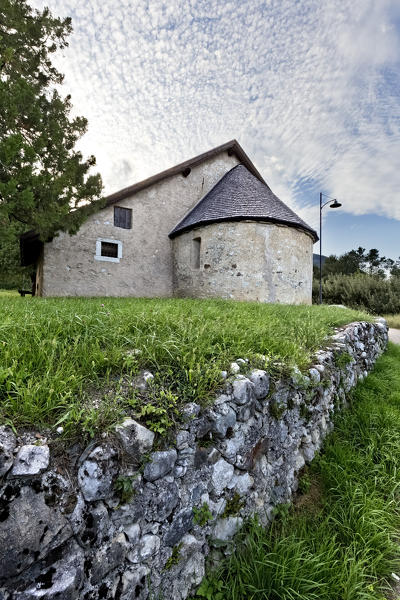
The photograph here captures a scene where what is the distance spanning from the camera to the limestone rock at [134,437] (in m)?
1.36

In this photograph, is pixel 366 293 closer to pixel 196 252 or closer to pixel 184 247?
pixel 196 252

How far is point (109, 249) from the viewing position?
1048cm

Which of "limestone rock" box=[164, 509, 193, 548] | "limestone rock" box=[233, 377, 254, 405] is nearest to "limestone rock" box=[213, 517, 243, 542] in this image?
"limestone rock" box=[164, 509, 193, 548]

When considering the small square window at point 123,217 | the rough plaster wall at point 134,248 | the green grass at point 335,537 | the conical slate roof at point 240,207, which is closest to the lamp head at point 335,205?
the conical slate roof at point 240,207

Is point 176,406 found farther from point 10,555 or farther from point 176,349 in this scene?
point 10,555

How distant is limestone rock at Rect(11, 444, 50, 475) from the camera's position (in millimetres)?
1115

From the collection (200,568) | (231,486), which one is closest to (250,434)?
(231,486)

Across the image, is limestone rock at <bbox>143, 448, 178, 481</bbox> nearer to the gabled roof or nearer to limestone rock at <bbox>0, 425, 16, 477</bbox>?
limestone rock at <bbox>0, 425, 16, 477</bbox>

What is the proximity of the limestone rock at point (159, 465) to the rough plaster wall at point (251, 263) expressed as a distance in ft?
27.2

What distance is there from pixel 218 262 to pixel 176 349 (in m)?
7.97

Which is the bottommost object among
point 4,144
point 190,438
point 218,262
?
point 190,438

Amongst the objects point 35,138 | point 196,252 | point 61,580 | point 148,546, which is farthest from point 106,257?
point 61,580

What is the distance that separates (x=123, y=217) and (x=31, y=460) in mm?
10684

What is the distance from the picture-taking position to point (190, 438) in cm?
163
